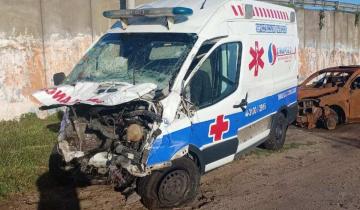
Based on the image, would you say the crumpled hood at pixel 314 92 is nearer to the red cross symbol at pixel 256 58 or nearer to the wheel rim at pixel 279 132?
the wheel rim at pixel 279 132

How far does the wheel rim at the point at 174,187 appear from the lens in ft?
18.5

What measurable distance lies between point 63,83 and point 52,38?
543 centimetres

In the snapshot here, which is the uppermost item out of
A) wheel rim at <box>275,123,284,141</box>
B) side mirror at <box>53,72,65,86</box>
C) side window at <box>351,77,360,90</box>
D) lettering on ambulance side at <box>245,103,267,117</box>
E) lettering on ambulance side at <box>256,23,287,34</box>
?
lettering on ambulance side at <box>256,23,287,34</box>

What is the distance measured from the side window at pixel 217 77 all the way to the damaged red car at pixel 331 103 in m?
4.70

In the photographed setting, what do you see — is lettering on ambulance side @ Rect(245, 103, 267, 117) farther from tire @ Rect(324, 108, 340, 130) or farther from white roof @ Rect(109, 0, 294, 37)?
tire @ Rect(324, 108, 340, 130)

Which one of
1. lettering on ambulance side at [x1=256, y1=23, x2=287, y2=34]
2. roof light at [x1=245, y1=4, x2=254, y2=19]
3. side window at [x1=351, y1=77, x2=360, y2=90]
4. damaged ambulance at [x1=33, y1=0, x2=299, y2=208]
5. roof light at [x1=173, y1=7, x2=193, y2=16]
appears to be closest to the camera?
damaged ambulance at [x1=33, y1=0, x2=299, y2=208]

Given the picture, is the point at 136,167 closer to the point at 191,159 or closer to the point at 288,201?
the point at 191,159

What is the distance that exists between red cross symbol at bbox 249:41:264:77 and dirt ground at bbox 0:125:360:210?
1562 mm

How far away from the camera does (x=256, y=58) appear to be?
23.8 feet

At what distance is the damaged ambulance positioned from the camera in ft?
17.7

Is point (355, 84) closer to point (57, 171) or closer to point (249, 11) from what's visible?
point (249, 11)

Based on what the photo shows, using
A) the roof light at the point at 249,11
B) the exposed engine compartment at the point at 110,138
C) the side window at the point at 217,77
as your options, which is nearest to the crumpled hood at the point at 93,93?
the exposed engine compartment at the point at 110,138

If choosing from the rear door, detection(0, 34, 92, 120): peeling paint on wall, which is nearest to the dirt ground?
the rear door

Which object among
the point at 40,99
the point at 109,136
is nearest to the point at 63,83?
the point at 40,99
